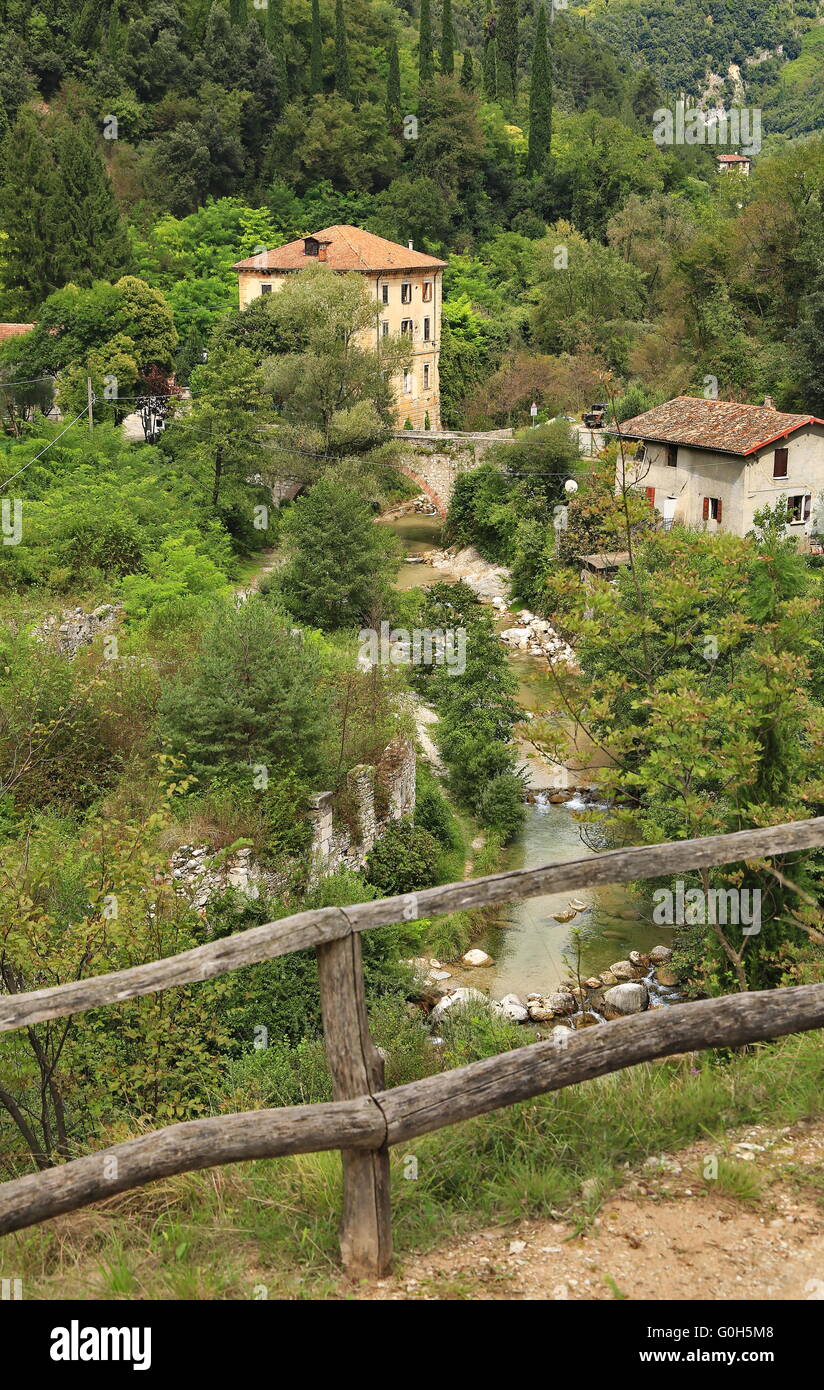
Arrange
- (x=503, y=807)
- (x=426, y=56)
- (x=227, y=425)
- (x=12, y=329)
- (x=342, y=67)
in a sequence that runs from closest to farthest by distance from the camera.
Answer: (x=503, y=807), (x=227, y=425), (x=12, y=329), (x=342, y=67), (x=426, y=56)

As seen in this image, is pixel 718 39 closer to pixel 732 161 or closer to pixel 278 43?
pixel 732 161

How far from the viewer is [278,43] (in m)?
64.2

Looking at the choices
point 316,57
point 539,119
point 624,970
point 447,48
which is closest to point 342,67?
point 316,57

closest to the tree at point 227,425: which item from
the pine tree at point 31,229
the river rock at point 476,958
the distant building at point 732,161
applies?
the pine tree at point 31,229

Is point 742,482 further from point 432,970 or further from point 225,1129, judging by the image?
point 225,1129

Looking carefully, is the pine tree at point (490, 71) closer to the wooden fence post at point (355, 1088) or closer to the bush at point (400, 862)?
the bush at point (400, 862)

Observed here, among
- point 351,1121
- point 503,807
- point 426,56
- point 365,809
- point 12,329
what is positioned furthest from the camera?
point 426,56

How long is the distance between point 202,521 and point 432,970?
17.4m

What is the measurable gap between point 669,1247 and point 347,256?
4712 cm

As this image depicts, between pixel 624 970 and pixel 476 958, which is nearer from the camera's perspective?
pixel 624 970

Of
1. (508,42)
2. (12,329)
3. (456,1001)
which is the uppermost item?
(508,42)

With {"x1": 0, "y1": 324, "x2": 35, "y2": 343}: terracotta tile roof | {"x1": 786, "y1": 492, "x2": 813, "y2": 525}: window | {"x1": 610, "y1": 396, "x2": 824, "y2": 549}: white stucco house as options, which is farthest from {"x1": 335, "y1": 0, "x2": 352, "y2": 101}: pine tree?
{"x1": 786, "y1": 492, "x2": 813, "y2": 525}: window

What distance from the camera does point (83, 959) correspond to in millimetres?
8570

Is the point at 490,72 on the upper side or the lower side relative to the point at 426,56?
upper
